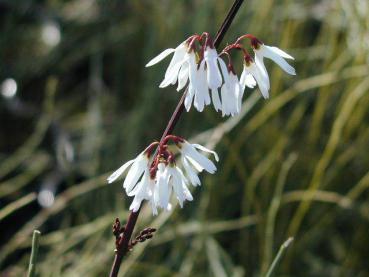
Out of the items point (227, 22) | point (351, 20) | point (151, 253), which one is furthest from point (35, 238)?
point (351, 20)

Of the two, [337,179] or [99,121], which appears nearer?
[337,179]

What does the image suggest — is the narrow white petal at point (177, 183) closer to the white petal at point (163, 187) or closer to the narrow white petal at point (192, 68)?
the white petal at point (163, 187)

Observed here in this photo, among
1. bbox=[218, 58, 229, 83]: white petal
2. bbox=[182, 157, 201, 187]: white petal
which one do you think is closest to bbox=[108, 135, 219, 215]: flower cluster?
bbox=[182, 157, 201, 187]: white petal

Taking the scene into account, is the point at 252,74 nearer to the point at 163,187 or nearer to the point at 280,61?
the point at 280,61

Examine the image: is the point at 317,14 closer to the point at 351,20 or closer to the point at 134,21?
the point at 351,20

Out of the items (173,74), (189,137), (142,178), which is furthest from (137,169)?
(189,137)

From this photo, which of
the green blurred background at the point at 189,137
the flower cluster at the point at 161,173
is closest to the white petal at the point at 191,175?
the flower cluster at the point at 161,173
